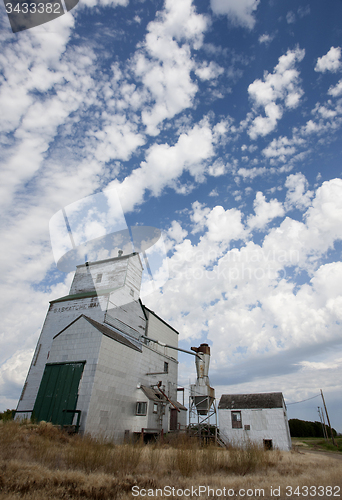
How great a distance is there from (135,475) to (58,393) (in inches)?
395

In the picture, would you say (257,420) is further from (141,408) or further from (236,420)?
(141,408)

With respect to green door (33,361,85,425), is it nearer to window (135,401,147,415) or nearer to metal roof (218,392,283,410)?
window (135,401,147,415)

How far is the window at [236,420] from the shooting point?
24528 mm

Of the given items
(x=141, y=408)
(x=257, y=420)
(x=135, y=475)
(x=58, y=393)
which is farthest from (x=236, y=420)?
(x=135, y=475)

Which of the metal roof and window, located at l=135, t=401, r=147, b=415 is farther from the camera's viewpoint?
the metal roof

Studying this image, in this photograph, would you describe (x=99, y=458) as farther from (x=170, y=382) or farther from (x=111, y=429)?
(x=170, y=382)

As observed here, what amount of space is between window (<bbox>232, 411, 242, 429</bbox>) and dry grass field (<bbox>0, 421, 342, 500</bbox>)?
17.3 metres

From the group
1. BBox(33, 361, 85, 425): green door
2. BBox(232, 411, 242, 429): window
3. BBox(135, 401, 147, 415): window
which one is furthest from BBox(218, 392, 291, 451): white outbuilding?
BBox(33, 361, 85, 425): green door

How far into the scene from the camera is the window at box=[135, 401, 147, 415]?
1823cm

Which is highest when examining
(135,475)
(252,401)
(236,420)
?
(252,401)

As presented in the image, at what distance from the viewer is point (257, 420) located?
23.9 metres

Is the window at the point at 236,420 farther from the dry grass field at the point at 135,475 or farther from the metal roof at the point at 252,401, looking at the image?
the dry grass field at the point at 135,475

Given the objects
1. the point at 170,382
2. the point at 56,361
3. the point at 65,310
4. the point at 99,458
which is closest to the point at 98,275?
the point at 65,310

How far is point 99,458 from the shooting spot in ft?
23.1
